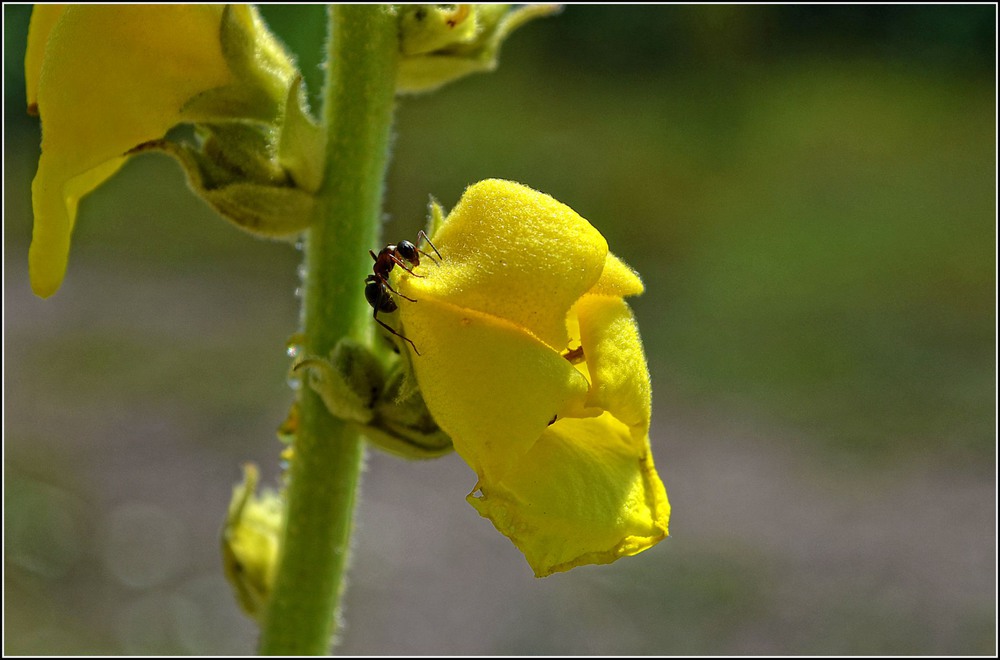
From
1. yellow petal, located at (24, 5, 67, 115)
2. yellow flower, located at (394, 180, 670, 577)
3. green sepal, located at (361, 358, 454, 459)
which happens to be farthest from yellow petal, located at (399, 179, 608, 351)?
yellow petal, located at (24, 5, 67, 115)

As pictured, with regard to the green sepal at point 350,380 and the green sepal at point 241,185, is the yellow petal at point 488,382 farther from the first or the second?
the green sepal at point 241,185

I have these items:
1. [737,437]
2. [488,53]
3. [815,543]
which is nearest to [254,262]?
[737,437]

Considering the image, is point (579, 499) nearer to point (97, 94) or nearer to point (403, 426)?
point (403, 426)

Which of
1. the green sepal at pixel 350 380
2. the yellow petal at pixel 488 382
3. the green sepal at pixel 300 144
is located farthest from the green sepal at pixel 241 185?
the yellow petal at pixel 488 382

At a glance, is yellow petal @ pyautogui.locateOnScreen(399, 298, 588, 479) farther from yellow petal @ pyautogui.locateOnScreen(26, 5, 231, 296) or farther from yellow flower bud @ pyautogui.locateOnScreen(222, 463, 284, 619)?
yellow flower bud @ pyautogui.locateOnScreen(222, 463, 284, 619)

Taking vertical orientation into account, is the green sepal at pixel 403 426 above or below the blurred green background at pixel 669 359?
above

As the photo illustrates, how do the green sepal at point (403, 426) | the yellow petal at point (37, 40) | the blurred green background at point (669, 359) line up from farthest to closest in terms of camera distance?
the blurred green background at point (669, 359)
the yellow petal at point (37, 40)
the green sepal at point (403, 426)

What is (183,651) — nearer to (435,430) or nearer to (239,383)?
(239,383)
